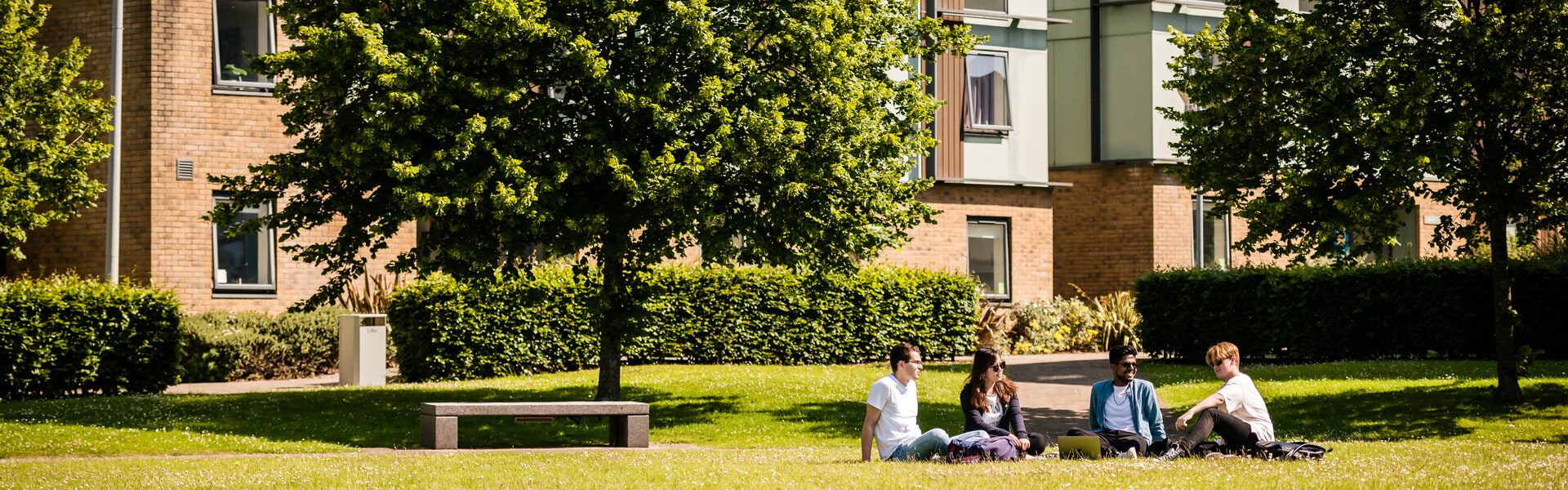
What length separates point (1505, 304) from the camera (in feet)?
55.8

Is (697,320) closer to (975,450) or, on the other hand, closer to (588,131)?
(588,131)

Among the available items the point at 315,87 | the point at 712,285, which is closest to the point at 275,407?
the point at 315,87

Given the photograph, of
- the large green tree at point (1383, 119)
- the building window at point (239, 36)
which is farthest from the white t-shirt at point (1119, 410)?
the building window at point (239, 36)

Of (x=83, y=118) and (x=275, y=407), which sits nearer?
(x=275, y=407)

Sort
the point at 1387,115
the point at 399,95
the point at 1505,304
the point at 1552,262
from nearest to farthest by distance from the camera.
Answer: the point at 399,95
the point at 1387,115
the point at 1505,304
the point at 1552,262

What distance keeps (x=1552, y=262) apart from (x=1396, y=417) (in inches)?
306

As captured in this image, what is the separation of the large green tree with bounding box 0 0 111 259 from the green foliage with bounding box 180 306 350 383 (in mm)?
2931

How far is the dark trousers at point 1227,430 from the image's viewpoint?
37.5ft

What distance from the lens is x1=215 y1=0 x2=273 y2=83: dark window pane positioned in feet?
82.3

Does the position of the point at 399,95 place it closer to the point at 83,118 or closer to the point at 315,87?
the point at 315,87

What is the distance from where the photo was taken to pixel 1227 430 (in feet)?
37.7

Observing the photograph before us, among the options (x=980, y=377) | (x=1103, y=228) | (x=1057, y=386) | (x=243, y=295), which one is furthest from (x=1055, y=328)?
(x=980, y=377)

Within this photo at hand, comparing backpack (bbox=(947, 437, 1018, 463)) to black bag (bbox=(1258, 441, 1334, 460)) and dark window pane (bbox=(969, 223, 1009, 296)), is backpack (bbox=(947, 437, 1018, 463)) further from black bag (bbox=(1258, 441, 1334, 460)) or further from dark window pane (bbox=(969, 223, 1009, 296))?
dark window pane (bbox=(969, 223, 1009, 296))

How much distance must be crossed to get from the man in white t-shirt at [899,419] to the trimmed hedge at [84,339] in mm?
13066
